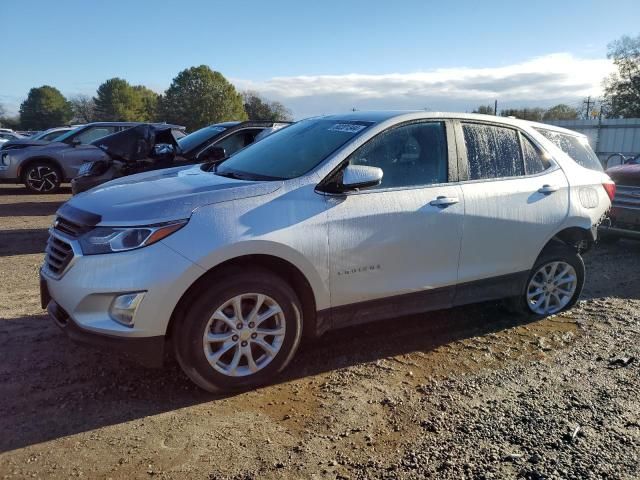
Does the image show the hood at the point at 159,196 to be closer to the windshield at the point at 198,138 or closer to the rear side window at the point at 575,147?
the rear side window at the point at 575,147

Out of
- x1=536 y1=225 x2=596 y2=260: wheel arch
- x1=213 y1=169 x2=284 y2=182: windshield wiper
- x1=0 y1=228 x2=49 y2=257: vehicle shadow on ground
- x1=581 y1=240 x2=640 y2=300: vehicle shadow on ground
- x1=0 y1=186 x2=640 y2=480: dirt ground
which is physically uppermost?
x1=213 y1=169 x2=284 y2=182: windshield wiper

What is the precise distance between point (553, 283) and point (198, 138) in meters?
6.33

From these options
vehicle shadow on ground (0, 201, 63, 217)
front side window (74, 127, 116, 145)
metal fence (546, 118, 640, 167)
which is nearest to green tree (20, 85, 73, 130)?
front side window (74, 127, 116, 145)

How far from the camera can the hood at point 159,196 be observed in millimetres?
3346

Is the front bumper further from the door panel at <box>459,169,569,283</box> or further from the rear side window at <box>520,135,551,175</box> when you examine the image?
the rear side window at <box>520,135,551,175</box>

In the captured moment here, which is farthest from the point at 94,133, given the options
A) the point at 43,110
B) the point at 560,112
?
the point at 43,110

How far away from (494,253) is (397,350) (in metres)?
1.17

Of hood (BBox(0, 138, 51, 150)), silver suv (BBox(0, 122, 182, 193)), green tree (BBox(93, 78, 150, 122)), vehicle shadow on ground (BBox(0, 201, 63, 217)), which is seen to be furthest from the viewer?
green tree (BBox(93, 78, 150, 122))

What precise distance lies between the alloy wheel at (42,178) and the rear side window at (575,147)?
11170 mm

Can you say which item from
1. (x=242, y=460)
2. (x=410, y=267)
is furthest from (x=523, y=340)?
(x=242, y=460)

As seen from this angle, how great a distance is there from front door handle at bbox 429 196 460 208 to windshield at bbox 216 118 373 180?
2.54 feet

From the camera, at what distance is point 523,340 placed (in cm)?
470

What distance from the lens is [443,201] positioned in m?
4.21

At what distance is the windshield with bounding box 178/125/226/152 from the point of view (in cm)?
902
